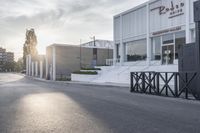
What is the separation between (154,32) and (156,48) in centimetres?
176

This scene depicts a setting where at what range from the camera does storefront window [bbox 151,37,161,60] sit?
33.7 meters

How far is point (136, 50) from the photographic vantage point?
125 feet

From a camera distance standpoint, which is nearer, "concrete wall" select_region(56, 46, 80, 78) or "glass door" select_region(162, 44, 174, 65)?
"glass door" select_region(162, 44, 174, 65)

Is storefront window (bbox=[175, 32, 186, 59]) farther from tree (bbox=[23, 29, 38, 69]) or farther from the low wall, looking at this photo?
tree (bbox=[23, 29, 38, 69])

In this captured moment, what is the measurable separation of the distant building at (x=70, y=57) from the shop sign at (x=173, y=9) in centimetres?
2291

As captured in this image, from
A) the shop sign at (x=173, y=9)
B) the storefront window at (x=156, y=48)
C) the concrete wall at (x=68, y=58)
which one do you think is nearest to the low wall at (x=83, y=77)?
the storefront window at (x=156, y=48)

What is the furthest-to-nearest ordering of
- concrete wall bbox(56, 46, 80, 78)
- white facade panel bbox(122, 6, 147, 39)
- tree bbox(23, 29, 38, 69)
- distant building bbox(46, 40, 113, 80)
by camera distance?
tree bbox(23, 29, 38, 69)
concrete wall bbox(56, 46, 80, 78)
distant building bbox(46, 40, 113, 80)
white facade panel bbox(122, 6, 147, 39)

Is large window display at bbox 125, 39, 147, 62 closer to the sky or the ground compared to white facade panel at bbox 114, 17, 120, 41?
closer to the ground

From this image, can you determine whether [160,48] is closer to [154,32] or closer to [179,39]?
[154,32]

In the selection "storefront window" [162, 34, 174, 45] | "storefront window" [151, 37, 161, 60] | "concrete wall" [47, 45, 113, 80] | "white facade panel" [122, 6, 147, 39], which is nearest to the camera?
"storefront window" [162, 34, 174, 45]

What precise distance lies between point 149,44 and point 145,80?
15819 millimetres

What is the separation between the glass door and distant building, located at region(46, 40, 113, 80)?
2247 centimetres

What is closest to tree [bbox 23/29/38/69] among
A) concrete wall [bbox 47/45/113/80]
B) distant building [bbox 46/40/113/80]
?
distant building [bbox 46/40/113/80]

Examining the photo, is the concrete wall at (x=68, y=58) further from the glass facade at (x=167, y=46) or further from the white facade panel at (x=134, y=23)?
the glass facade at (x=167, y=46)
